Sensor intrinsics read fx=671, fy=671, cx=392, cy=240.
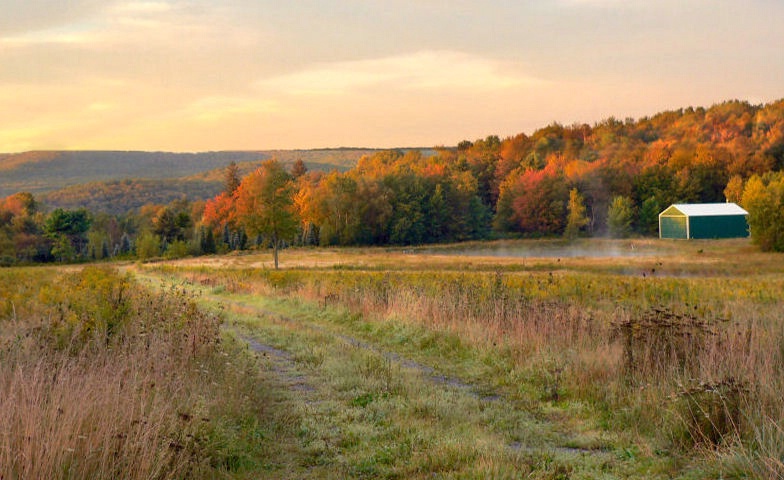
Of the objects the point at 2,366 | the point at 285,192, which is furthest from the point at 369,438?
the point at 285,192

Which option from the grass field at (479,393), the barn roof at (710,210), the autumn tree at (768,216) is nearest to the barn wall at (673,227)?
the barn roof at (710,210)

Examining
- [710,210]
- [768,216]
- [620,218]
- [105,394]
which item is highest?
[105,394]

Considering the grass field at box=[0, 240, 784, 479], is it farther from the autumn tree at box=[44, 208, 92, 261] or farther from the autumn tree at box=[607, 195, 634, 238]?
the autumn tree at box=[607, 195, 634, 238]

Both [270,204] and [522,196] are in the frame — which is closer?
[270,204]

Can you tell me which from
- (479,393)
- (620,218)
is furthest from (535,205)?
(479,393)

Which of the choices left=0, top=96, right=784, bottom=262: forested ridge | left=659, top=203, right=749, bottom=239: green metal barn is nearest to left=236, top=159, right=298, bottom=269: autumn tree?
left=0, top=96, right=784, bottom=262: forested ridge

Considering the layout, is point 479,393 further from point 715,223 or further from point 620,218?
point 620,218

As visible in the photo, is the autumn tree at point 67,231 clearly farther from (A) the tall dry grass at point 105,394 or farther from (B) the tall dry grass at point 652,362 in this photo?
(A) the tall dry grass at point 105,394


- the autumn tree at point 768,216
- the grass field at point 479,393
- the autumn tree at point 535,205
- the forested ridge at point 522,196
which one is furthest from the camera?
the autumn tree at point 535,205

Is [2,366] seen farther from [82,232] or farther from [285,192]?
[82,232]

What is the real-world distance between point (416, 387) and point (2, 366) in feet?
16.4

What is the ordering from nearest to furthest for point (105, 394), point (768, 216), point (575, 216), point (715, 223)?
point (105, 394) → point (768, 216) → point (715, 223) → point (575, 216)

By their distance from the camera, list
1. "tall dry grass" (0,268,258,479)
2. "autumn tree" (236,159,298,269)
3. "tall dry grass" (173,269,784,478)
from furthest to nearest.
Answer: "autumn tree" (236,159,298,269), "tall dry grass" (173,269,784,478), "tall dry grass" (0,268,258,479)

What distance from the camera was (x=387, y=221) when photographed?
84.8m
